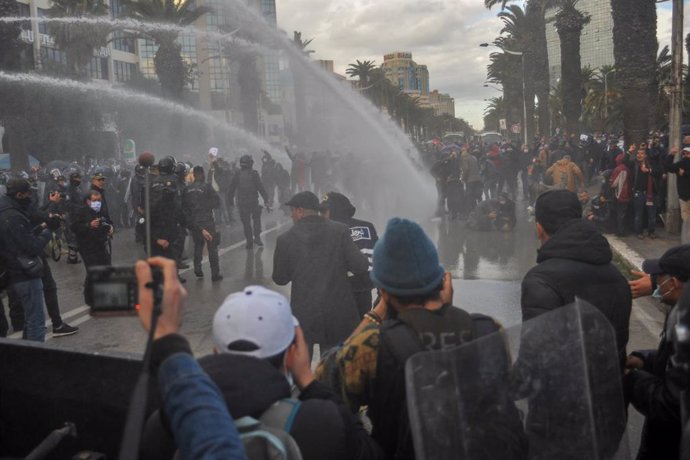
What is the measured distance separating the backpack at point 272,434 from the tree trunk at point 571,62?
27.6m

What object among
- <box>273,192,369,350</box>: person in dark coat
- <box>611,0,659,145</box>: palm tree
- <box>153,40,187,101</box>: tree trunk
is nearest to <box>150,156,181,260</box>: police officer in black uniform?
<box>273,192,369,350</box>: person in dark coat

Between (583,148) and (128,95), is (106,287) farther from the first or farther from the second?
(128,95)

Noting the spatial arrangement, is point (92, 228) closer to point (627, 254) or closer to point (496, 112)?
point (627, 254)

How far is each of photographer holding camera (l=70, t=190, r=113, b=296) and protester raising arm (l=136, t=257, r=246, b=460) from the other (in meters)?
6.62

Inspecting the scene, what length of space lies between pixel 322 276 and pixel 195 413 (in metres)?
3.07

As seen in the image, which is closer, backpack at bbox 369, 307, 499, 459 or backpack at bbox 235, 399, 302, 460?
backpack at bbox 235, 399, 302, 460

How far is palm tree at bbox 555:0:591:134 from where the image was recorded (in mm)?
27125

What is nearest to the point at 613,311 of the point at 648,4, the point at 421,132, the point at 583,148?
the point at 648,4

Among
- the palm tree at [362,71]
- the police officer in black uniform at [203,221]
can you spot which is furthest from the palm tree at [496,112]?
the police officer in black uniform at [203,221]

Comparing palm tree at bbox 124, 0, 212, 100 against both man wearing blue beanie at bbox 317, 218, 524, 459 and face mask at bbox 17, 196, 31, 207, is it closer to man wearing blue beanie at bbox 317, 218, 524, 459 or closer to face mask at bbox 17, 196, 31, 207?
face mask at bbox 17, 196, 31, 207

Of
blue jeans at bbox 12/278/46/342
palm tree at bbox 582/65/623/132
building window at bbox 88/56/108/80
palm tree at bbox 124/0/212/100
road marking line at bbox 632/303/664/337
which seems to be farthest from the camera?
building window at bbox 88/56/108/80

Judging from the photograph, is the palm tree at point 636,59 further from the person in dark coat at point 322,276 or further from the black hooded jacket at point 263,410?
the black hooded jacket at point 263,410

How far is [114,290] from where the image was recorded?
1754mm

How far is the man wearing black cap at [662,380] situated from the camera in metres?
2.27
